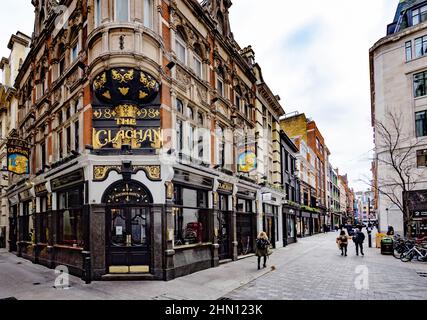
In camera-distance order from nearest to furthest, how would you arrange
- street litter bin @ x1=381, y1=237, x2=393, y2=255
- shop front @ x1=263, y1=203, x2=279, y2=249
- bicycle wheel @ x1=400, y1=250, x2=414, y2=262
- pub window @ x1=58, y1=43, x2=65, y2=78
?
pub window @ x1=58, y1=43, x2=65, y2=78, bicycle wheel @ x1=400, y1=250, x2=414, y2=262, street litter bin @ x1=381, y1=237, x2=393, y2=255, shop front @ x1=263, y1=203, x2=279, y2=249

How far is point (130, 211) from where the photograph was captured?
40.4ft

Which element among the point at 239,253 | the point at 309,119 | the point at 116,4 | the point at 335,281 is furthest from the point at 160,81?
the point at 309,119

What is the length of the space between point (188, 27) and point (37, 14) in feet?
35.8

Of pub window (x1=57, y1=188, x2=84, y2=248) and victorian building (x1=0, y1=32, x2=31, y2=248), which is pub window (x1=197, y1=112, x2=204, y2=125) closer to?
pub window (x1=57, y1=188, x2=84, y2=248)

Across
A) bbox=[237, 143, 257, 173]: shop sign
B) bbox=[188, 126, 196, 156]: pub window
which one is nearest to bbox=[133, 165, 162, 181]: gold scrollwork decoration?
→ bbox=[188, 126, 196, 156]: pub window

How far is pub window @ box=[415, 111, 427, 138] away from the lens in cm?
2631

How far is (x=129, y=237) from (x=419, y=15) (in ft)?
96.1

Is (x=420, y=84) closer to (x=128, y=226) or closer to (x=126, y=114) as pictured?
(x=126, y=114)

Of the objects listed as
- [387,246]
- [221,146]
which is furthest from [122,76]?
[387,246]

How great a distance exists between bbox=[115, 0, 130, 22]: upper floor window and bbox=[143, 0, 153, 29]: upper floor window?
2.25 feet

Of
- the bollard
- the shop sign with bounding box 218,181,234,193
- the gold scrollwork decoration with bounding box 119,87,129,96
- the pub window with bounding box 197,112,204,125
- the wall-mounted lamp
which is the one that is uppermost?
→ the wall-mounted lamp

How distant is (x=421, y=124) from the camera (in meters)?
26.6

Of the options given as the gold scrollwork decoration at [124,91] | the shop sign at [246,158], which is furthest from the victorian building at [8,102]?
the shop sign at [246,158]
